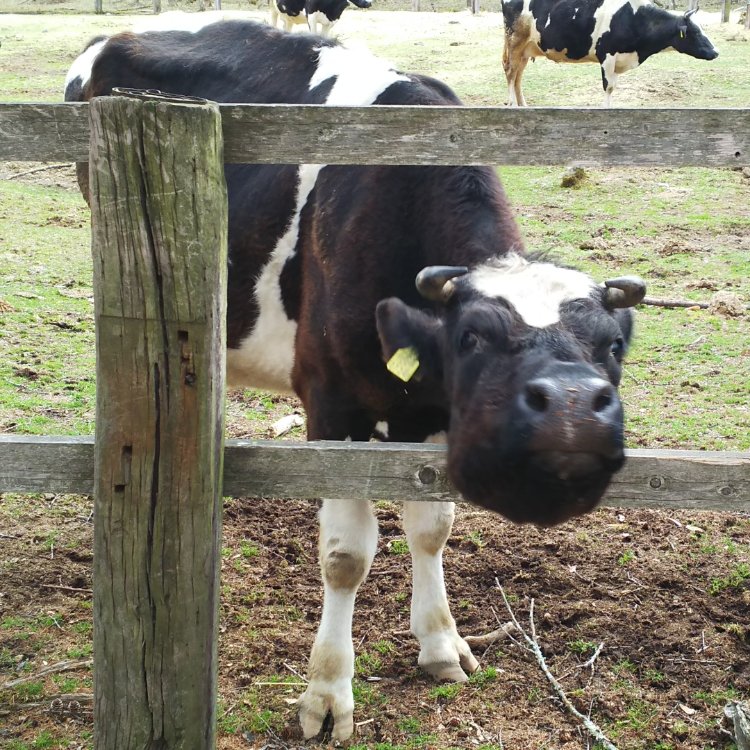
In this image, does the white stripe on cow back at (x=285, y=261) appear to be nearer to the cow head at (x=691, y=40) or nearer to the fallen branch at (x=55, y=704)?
the fallen branch at (x=55, y=704)

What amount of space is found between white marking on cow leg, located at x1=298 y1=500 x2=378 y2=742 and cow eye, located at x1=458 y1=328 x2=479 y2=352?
120 centimetres

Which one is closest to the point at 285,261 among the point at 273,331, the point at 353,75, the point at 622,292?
the point at 273,331

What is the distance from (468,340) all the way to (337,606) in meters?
1.53

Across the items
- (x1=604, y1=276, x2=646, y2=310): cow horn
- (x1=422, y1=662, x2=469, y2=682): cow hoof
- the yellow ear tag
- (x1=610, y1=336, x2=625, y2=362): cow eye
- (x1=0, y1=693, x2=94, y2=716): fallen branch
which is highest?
(x1=604, y1=276, x2=646, y2=310): cow horn

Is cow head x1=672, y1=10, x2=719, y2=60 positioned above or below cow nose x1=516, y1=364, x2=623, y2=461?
above

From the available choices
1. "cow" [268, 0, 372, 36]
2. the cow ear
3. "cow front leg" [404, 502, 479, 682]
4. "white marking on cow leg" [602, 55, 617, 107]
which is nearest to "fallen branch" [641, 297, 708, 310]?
"cow front leg" [404, 502, 479, 682]

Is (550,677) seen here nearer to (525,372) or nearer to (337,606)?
(337,606)

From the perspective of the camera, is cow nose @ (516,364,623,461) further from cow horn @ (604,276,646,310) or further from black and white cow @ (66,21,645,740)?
cow horn @ (604,276,646,310)

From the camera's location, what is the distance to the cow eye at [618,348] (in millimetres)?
2977

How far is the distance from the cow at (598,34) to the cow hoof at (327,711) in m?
13.9

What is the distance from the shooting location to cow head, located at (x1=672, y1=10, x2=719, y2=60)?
54.1 ft

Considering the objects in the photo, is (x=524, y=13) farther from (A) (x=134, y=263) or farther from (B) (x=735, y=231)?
(A) (x=134, y=263)

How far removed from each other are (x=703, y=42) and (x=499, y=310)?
16.2m

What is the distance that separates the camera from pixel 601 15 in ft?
53.2
